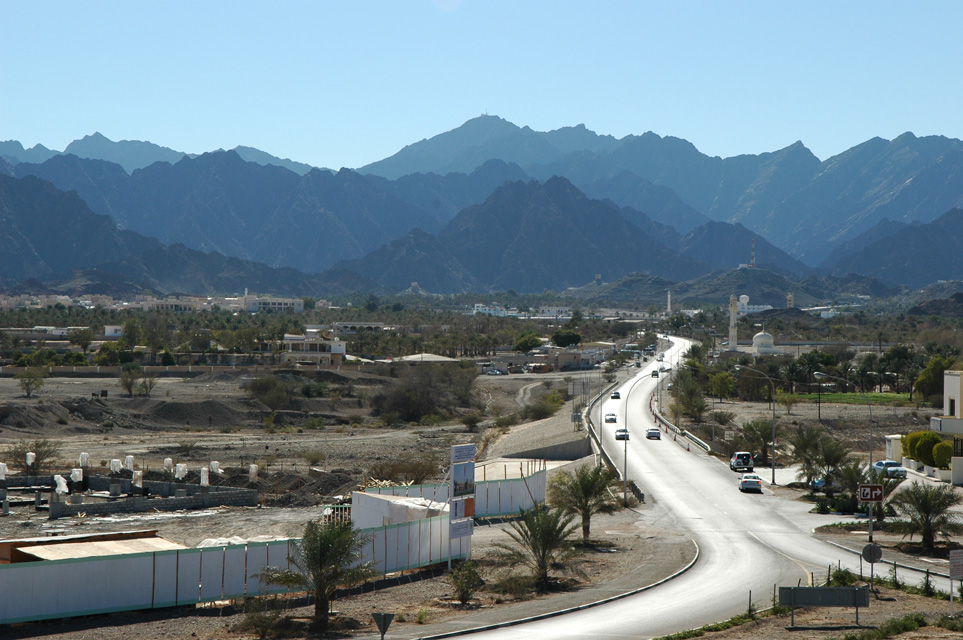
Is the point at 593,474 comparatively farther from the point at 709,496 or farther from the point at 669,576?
the point at 709,496

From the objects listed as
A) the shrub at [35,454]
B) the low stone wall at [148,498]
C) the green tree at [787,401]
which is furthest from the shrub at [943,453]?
the shrub at [35,454]

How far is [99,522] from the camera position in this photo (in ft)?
110

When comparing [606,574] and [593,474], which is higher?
[593,474]

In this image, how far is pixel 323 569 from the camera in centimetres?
2038

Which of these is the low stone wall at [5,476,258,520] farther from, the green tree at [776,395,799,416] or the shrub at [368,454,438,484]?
the green tree at [776,395,799,416]

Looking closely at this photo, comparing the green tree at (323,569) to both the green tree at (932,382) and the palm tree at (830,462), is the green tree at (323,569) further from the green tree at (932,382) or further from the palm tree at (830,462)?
the green tree at (932,382)

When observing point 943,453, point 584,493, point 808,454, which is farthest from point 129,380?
point 943,453

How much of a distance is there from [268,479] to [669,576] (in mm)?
23000

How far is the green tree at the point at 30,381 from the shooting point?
76125 mm

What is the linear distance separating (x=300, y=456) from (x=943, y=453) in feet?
103

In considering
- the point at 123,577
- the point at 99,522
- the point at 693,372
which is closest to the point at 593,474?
the point at 123,577

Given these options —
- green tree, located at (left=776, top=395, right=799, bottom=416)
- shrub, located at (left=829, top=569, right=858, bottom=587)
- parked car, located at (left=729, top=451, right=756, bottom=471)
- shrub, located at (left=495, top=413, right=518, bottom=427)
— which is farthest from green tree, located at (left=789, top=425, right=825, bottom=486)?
shrub, located at (left=495, top=413, right=518, bottom=427)

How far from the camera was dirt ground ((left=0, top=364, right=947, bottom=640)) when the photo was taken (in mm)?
20578

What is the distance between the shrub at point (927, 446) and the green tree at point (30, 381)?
202 feet
